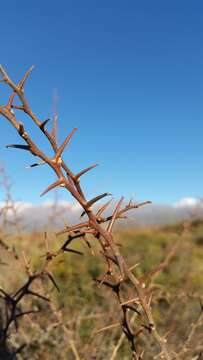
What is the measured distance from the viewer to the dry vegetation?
0.87 metres

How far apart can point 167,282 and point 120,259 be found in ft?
12.5

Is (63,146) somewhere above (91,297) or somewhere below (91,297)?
above

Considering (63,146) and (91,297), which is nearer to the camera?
(63,146)

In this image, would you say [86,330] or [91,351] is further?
[86,330]

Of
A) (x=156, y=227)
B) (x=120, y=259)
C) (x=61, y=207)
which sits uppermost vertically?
(x=156, y=227)

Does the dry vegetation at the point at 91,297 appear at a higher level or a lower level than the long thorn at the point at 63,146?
lower

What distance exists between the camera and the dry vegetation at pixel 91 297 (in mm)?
875

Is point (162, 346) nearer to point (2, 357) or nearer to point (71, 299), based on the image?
point (2, 357)

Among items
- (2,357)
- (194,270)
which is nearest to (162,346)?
(2,357)

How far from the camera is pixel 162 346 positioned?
937 millimetres

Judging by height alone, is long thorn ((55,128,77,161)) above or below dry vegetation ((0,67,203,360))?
above

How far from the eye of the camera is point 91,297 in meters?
3.24

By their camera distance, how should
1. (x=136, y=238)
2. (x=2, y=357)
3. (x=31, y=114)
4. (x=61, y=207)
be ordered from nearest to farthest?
(x=31, y=114) < (x=2, y=357) < (x=61, y=207) < (x=136, y=238)

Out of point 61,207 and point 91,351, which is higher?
point 61,207
